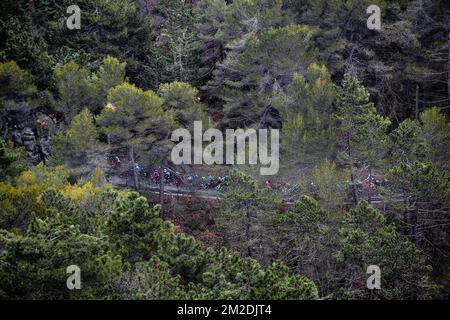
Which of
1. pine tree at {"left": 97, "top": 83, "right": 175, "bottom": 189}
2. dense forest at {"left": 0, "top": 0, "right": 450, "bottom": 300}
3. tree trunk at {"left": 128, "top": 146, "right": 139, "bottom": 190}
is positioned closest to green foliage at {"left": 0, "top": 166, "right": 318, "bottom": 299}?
dense forest at {"left": 0, "top": 0, "right": 450, "bottom": 300}

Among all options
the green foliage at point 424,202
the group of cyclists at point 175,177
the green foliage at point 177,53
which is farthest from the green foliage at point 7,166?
Result: the green foliage at point 424,202

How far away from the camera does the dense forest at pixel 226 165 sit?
15523 millimetres

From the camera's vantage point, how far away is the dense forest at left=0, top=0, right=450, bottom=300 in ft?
50.9

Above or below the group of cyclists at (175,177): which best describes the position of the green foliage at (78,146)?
above

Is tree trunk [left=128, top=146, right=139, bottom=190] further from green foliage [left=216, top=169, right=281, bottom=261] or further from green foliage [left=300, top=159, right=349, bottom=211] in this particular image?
green foliage [left=300, top=159, right=349, bottom=211]

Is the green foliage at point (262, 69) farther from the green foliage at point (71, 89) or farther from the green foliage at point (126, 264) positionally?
the green foliage at point (126, 264)

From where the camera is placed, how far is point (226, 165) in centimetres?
2869

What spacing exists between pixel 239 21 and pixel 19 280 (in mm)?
20382

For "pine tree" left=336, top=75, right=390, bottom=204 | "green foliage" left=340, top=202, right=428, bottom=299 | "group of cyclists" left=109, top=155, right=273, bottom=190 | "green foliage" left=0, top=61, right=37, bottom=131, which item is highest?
"green foliage" left=0, top=61, right=37, bottom=131

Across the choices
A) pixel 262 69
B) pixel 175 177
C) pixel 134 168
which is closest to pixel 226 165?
pixel 175 177

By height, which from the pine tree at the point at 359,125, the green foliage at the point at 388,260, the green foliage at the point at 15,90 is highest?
the green foliage at the point at 15,90

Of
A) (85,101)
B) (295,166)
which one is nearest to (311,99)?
(295,166)

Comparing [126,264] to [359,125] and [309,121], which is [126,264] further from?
[309,121]
